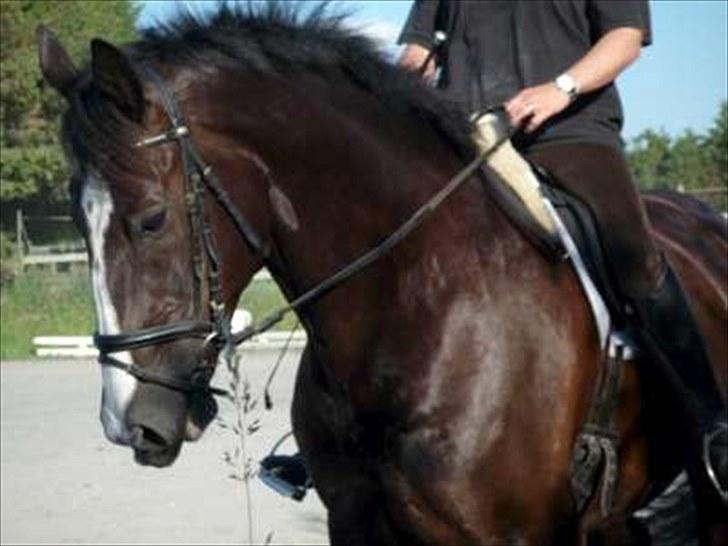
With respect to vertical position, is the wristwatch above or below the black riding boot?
above

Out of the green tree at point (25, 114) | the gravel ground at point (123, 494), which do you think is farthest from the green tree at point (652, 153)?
the gravel ground at point (123, 494)

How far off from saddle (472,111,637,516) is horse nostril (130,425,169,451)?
1.27 m

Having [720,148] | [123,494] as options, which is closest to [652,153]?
[720,148]

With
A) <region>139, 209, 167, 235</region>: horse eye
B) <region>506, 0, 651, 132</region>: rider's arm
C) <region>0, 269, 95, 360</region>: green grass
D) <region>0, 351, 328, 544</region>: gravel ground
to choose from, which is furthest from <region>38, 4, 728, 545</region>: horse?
<region>0, 269, 95, 360</region>: green grass

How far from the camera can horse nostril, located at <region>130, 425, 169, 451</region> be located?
339 centimetres

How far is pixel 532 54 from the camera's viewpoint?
4352 millimetres

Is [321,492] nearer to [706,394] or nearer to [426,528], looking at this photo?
[426,528]

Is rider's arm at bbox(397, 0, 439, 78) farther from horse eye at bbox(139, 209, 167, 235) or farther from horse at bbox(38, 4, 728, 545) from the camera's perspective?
horse eye at bbox(139, 209, 167, 235)

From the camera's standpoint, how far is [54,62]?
3590 millimetres

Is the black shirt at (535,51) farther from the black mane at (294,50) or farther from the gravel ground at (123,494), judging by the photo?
the gravel ground at (123,494)

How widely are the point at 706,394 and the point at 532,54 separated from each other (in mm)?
1221

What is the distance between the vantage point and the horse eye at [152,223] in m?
3.37

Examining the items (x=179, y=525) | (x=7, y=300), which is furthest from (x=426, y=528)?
(x=7, y=300)

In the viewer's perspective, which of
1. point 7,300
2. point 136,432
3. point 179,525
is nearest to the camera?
point 136,432
